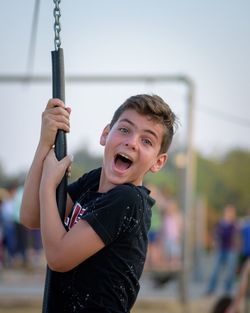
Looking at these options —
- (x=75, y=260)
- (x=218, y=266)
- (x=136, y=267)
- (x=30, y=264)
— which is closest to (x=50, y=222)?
(x=75, y=260)

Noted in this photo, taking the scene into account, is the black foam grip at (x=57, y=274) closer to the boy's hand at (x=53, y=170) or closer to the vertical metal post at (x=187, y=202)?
the boy's hand at (x=53, y=170)

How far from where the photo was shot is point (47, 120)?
2574 mm

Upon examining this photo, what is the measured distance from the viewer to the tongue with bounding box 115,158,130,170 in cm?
252

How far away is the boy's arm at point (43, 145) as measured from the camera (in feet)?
8.43

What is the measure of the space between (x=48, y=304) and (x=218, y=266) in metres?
11.2

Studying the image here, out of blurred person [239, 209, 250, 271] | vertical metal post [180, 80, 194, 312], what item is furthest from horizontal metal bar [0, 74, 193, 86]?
blurred person [239, 209, 250, 271]

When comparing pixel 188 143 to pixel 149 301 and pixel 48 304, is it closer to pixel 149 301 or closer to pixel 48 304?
pixel 149 301

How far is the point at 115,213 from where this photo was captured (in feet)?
8.04

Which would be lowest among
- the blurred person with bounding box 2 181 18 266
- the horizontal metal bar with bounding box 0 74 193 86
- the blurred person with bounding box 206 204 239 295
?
the blurred person with bounding box 206 204 239 295

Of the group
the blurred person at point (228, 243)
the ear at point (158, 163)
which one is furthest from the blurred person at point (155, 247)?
the ear at point (158, 163)

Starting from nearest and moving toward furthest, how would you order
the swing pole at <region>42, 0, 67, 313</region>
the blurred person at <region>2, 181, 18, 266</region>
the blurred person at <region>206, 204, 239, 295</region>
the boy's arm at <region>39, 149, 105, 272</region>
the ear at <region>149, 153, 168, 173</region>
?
the boy's arm at <region>39, 149, 105, 272</region>, the swing pole at <region>42, 0, 67, 313</region>, the ear at <region>149, 153, 168, 173</region>, the blurred person at <region>2, 181, 18, 266</region>, the blurred person at <region>206, 204, 239, 295</region>

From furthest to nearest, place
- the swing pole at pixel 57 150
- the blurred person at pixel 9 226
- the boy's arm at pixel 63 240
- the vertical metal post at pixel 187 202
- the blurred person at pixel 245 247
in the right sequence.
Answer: the vertical metal post at pixel 187 202 < the blurred person at pixel 9 226 < the blurred person at pixel 245 247 < the swing pole at pixel 57 150 < the boy's arm at pixel 63 240

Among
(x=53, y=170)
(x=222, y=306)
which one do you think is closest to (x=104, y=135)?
(x=53, y=170)

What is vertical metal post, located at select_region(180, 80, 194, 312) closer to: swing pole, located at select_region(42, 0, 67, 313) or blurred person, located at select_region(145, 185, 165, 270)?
blurred person, located at select_region(145, 185, 165, 270)
